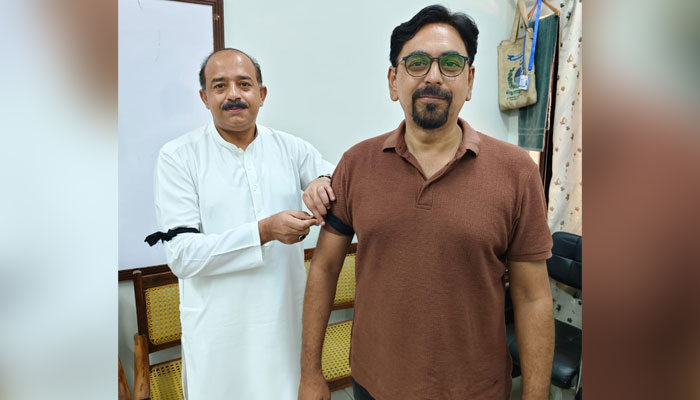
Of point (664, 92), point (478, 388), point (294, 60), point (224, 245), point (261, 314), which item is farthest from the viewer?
point (294, 60)

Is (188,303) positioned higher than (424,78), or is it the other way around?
(424,78)

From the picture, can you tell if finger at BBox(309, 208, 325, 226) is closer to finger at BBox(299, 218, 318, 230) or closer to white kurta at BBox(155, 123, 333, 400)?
finger at BBox(299, 218, 318, 230)

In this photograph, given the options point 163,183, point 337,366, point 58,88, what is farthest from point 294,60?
point 58,88

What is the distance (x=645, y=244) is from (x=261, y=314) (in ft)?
4.51

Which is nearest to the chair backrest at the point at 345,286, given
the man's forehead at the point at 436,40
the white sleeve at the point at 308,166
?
the white sleeve at the point at 308,166

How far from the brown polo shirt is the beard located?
3.5 inches

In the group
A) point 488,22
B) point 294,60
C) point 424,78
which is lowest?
point 424,78

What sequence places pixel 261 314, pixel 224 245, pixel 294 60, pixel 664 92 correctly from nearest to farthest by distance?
1. pixel 664 92
2. pixel 224 245
3. pixel 261 314
4. pixel 294 60

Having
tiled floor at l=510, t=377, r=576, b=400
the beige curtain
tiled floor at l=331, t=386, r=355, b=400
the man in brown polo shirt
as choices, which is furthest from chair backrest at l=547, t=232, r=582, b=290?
the man in brown polo shirt

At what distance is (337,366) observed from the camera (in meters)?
1.95

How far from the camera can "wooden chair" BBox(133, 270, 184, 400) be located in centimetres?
180

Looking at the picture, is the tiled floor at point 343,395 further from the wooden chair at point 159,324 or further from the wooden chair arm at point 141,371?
the wooden chair arm at point 141,371

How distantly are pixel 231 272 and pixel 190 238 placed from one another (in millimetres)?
180

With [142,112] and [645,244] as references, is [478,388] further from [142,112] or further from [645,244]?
[142,112]
